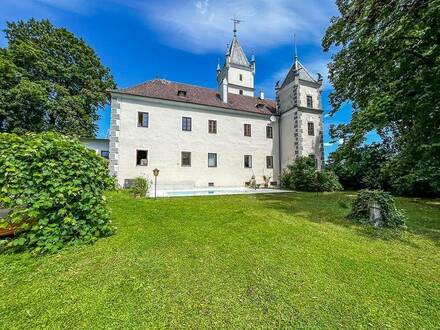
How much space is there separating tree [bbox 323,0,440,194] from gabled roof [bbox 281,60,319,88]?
1022cm

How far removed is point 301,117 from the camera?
644 inches

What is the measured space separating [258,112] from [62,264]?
1665 cm

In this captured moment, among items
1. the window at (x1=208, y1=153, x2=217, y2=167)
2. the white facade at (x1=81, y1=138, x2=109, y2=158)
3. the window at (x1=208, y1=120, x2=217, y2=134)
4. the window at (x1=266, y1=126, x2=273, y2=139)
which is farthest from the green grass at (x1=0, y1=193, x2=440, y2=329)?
the white facade at (x1=81, y1=138, x2=109, y2=158)

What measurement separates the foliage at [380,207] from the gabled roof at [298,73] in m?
14.2

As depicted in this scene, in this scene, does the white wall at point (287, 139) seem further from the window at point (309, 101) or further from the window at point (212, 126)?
the window at point (212, 126)

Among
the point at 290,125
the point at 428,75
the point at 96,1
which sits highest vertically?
the point at 96,1

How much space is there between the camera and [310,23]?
31.5 ft

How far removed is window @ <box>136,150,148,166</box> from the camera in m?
13.8

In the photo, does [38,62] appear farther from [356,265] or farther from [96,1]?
[356,265]

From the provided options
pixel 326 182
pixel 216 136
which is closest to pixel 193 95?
pixel 216 136

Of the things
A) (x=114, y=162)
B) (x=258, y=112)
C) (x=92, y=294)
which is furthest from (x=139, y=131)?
(x=92, y=294)

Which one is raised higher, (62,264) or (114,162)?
(114,162)

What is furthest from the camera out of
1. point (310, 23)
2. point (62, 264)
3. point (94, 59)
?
point (94, 59)

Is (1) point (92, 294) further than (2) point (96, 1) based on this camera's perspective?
No
